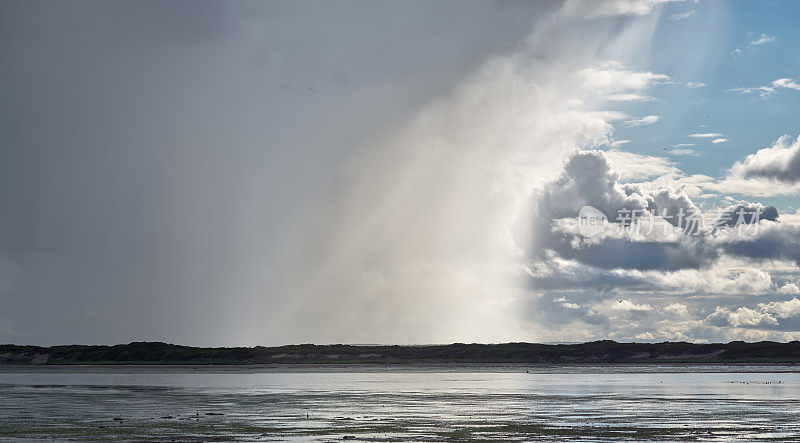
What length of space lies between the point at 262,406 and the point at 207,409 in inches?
180

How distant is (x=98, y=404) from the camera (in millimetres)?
69500

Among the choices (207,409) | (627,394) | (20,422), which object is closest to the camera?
(20,422)

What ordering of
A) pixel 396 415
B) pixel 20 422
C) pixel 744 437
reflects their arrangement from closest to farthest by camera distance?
1. pixel 744 437
2. pixel 20 422
3. pixel 396 415

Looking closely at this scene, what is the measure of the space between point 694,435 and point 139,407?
1621 inches

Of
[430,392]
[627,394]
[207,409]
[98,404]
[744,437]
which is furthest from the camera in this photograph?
[430,392]

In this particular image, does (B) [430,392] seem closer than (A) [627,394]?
No

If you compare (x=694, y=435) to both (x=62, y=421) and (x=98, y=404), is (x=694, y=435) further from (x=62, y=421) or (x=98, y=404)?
(x=98, y=404)

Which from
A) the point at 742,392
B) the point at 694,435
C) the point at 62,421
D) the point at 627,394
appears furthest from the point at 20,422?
the point at 742,392

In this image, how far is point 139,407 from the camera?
66.2m

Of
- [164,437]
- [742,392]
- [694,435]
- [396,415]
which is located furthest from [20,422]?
[742,392]

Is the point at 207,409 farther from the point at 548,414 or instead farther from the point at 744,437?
the point at 744,437

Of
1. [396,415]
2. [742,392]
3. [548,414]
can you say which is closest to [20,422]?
[396,415]

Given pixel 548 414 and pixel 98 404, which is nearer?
pixel 548 414

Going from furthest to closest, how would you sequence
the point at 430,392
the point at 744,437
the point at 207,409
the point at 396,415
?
the point at 430,392 < the point at 207,409 < the point at 396,415 < the point at 744,437
